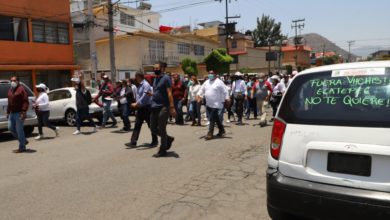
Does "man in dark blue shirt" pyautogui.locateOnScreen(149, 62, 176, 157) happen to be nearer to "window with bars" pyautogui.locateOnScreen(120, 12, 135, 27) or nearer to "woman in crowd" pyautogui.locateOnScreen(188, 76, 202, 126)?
"woman in crowd" pyautogui.locateOnScreen(188, 76, 202, 126)

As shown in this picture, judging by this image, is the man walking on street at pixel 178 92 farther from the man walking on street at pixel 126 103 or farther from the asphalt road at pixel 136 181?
the asphalt road at pixel 136 181

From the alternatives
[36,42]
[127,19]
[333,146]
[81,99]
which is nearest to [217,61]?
[127,19]

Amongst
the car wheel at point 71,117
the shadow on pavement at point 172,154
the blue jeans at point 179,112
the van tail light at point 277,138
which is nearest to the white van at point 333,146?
the van tail light at point 277,138

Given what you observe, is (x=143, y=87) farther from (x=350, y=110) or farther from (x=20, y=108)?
(x=350, y=110)

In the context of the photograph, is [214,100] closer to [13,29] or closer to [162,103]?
[162,103]

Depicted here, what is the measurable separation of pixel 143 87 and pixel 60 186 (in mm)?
3300

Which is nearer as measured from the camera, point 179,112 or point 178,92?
point 178,92

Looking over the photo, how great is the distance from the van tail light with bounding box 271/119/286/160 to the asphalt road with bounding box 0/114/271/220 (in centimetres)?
100

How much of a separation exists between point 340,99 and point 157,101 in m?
4.42

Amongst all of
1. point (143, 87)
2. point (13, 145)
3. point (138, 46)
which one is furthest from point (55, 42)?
point (143, 87)

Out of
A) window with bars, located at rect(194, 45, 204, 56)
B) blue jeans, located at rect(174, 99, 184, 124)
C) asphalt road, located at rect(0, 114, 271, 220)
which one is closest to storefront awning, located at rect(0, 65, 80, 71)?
blue jeans, located at rect(174, 99, 184, 124)

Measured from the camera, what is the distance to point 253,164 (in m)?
6.55

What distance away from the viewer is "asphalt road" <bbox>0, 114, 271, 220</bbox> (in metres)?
4.45

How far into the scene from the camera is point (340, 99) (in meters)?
3.24
